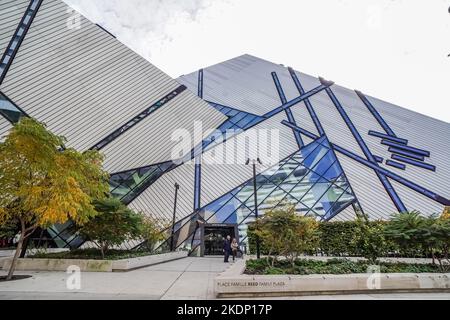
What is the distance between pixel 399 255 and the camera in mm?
14180

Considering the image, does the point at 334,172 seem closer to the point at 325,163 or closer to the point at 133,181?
the point at 325,163

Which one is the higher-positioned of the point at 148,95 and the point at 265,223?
the point at 148,95

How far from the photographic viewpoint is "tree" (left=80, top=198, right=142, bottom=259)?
12562mm

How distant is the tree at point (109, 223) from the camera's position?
12562mm

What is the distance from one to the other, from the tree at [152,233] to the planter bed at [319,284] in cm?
1018

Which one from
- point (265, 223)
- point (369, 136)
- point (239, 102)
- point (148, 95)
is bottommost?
point (265, 223)

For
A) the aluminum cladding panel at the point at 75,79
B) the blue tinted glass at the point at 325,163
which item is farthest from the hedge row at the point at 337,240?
the aluminum cladding panel at the point at 75,79

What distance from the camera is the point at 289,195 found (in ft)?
71.3

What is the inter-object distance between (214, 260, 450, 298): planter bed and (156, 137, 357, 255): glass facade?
1096 cm

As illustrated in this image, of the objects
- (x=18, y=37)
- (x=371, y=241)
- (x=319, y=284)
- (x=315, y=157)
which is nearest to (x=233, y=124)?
(x=315, y=157)

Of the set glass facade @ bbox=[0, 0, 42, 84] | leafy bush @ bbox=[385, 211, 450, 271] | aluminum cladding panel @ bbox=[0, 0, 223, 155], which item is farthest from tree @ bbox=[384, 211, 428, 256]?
glass facade @ bbox=[0, 0, 42, 84]
